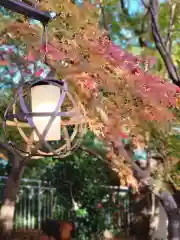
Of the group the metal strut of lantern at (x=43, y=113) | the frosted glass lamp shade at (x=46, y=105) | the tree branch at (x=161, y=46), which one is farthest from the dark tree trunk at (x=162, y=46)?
the frosted glass lamp shade at (x=46, y=105)

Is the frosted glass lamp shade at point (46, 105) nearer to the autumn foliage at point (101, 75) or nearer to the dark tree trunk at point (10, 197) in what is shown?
the autumn foliage at point (101, 75)

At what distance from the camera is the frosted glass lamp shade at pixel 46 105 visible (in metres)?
3.16

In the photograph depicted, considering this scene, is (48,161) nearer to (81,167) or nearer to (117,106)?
(81,167)

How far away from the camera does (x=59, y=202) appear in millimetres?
14406

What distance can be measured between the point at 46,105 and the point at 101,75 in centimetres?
290

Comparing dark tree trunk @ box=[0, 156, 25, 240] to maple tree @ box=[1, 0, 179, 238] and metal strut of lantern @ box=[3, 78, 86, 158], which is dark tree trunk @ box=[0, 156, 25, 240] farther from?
metal strut of lantern @ box=[3, 78, 86, 158]

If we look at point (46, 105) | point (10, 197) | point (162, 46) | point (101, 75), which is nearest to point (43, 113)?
point (46, 105)

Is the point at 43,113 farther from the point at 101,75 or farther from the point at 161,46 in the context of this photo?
the point at 161,46

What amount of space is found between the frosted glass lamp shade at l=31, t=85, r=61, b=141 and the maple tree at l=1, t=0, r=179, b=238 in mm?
2530

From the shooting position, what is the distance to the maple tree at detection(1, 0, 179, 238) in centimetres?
609

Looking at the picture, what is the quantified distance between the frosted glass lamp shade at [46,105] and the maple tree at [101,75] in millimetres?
2530

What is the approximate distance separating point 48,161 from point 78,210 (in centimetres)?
168

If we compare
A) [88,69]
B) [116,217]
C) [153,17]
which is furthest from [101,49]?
[116,217]

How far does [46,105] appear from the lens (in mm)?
3326
